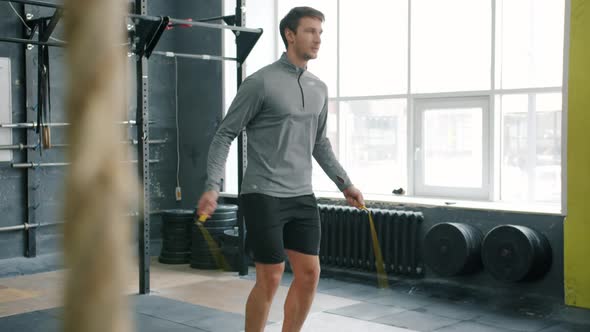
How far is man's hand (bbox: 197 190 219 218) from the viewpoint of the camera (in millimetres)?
2643

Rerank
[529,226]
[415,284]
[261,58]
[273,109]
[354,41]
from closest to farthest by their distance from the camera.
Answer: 1. [273,109]
2. [529,226]
3. [415,284]
4. [354,41]
5. [261,58]

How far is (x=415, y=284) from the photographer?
5.23 metres

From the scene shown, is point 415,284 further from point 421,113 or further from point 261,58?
point 261,58

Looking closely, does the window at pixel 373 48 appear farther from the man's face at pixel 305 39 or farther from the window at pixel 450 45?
the man's face at pixel 305 39

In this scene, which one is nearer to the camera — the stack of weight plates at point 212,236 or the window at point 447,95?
the window at point 447,95

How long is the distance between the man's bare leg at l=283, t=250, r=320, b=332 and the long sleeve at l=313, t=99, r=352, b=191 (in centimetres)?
44

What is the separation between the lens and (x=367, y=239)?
5.53 metres

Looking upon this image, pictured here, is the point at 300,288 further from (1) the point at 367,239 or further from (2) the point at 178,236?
(2) the point at 178,236

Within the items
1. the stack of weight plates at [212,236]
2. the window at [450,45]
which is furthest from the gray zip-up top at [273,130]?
the stack of weight plates at [212,236]

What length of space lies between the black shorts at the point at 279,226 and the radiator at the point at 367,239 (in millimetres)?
2408

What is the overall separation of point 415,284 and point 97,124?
17.0 feet

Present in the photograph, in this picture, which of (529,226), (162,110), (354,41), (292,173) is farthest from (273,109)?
(162,110)

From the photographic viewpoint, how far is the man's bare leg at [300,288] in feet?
9.48

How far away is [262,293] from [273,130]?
2.21 feet
